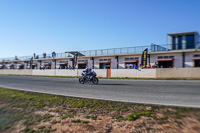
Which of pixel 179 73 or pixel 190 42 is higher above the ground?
pixel 190 42

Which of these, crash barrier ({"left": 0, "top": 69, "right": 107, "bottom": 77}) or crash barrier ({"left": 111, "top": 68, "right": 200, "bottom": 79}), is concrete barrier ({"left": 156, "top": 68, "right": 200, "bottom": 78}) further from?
crash barrier ({"left": 0, "top": 69, "right": 107, "bottom": 77})

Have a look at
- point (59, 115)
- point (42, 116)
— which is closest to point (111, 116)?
point (59, 115)

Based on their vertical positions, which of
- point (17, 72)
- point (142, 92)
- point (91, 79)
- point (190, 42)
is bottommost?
point (17, 72)

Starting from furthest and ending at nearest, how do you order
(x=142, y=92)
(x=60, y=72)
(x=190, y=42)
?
1. (x=60, y=72)
2. (x=190, y=42)
3. (x=142, y=92)

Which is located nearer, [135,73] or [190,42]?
[135,73]

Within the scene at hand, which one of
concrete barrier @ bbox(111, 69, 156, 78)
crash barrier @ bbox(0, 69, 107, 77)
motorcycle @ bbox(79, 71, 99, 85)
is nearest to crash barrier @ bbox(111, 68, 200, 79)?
concrete barrier @ bbox(111, 69, 156, 78)

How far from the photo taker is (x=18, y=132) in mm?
4312

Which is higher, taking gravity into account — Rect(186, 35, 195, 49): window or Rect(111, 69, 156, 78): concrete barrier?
Rect(186, 35, 195, 49): window

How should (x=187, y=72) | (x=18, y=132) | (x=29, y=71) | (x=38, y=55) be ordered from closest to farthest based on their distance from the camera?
(x=18, y=132), (x=187, y=72), (x=29, y=71), (x=38, y=55)

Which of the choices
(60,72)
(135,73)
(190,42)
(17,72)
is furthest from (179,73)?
(17,72)

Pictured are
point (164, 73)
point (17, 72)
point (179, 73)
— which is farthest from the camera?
point (17, 72)

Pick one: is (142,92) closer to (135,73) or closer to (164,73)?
(164,73)

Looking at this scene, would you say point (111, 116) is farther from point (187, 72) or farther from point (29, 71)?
point (29, 71)

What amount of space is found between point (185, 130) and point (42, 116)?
443cm
